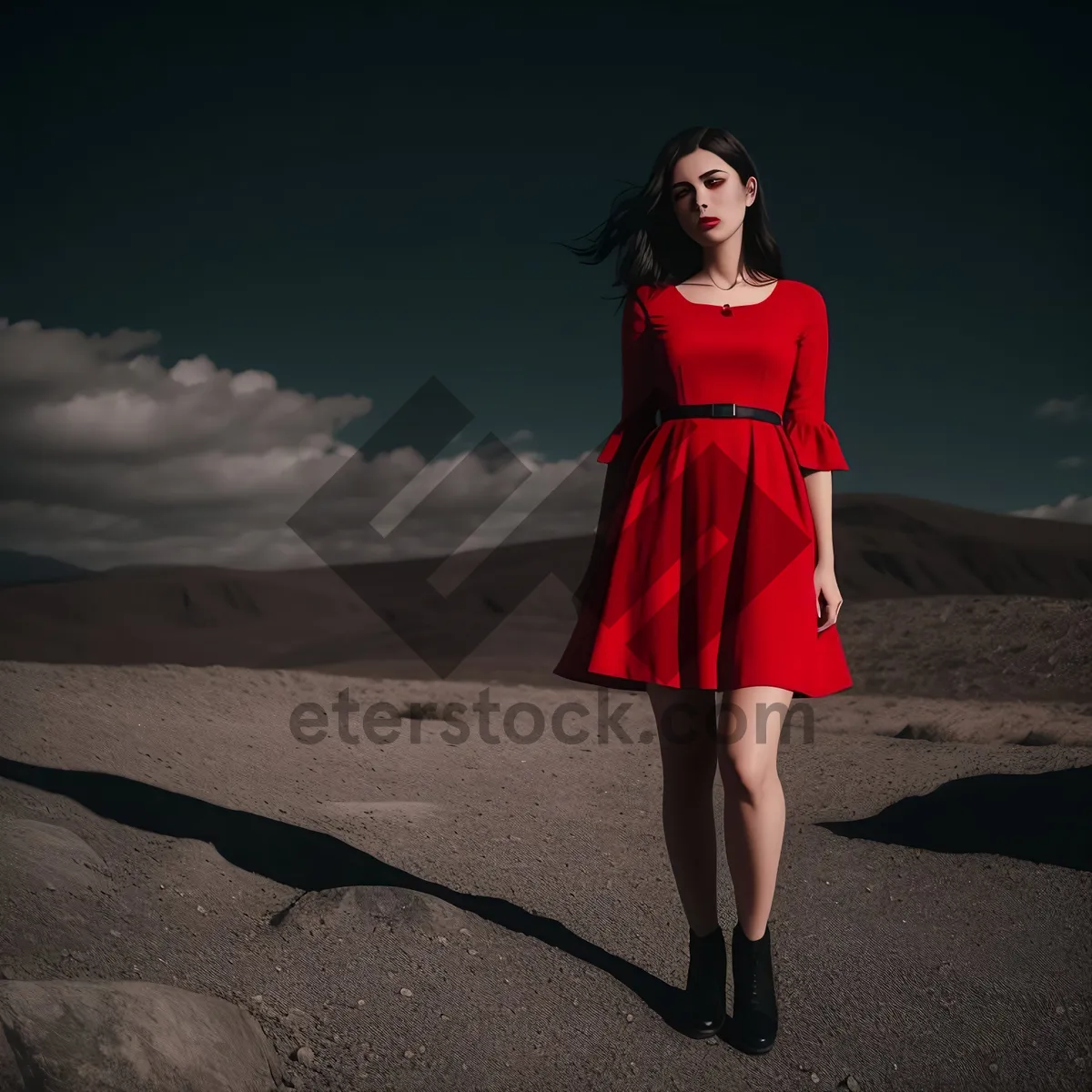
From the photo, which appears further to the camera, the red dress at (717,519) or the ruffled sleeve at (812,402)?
the ruffled sleeve at (812,402)

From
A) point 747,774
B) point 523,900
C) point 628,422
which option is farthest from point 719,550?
point 523,900

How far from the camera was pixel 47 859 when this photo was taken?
11.3ft

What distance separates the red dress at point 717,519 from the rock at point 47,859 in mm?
2049

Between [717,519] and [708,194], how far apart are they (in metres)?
1.00

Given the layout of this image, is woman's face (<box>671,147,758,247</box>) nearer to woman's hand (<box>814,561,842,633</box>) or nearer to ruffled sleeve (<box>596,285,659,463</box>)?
ruffled sleeve (<box>596,285,659,463</box>)

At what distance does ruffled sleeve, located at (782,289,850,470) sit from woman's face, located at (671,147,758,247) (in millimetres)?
353

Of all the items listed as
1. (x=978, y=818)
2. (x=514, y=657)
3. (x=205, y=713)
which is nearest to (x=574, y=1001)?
(x=978, y=818)

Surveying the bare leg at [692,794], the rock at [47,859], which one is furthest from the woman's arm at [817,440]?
the rock at [47,859]

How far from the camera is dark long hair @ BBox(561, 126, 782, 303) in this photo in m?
2.83

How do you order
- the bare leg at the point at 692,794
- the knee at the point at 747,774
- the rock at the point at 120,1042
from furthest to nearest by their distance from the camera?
the bare leg at the point at 692,794 < the knee at the point at 747,774 < the rock at the point at 120,1042

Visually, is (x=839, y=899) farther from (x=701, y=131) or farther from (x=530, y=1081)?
(x=701, y=131)

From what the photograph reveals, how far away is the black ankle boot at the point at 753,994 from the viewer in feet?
8.85

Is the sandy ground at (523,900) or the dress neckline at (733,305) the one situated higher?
the dress neckline at (733,305)

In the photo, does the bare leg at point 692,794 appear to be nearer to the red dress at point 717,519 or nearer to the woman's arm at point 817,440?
the red dress at point 717,519
